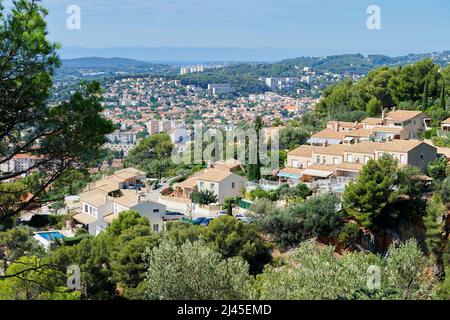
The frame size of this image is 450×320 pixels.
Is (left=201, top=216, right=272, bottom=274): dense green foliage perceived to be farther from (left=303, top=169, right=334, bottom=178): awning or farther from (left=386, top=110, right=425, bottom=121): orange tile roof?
(left=386, top=110, right=425, bottom=121): orange tile roof

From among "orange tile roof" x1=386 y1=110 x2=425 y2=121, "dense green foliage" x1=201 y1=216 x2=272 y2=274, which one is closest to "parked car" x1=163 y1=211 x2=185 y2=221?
"dense green foliage" x1=201 y1=216 x2=272 y2=274

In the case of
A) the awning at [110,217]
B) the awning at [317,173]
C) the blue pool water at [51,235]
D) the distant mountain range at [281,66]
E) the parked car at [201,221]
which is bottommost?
the blue pool water at [51,235]

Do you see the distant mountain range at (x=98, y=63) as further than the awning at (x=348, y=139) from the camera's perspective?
Yes

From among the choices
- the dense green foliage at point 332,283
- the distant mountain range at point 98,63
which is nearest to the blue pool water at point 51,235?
the dense green foliage at point 332,283

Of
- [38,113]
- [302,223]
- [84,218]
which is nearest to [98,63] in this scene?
[84,218]

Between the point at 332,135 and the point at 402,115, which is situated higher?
the point at 402,115

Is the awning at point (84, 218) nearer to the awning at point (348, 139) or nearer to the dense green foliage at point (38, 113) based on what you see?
the awning at point (348, 139)

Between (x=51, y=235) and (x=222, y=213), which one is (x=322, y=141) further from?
(x=51, y=235)
